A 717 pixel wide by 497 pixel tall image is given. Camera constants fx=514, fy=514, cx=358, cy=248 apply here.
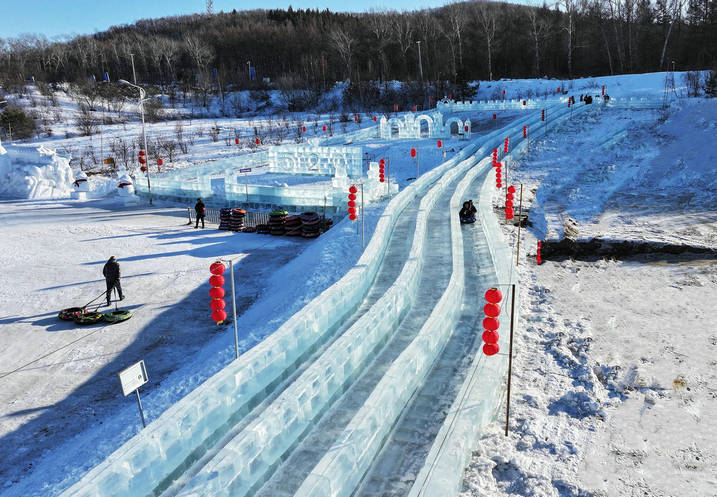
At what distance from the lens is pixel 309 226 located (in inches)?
887

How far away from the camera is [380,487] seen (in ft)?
23.9

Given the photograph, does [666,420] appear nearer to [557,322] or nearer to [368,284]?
[557,322]

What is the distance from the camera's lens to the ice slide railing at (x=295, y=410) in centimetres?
686

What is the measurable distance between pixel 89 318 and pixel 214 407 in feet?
24.3

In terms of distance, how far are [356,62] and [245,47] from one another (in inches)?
1116

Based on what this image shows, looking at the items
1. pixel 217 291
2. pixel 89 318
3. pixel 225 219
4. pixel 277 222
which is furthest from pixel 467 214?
pixel 89 318

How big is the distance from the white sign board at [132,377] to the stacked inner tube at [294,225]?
1522cm

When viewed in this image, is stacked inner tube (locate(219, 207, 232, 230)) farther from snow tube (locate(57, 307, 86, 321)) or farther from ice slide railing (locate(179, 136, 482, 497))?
ice slide railing (locate(179, 136, 482, 497))

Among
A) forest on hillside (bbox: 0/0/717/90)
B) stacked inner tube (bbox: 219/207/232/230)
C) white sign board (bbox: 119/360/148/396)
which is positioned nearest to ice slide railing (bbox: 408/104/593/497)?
white sign board (bbox: 119/360/148/396)

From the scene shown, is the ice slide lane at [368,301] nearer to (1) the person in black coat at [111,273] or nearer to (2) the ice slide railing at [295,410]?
(2) the ice slide railing at [295,410]

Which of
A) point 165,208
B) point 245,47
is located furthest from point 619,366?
point 245,47

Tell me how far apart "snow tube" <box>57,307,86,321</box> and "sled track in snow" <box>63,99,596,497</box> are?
282 inches

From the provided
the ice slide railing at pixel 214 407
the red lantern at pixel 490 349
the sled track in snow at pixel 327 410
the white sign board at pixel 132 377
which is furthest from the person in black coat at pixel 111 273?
the red lantern at pixel 490 349

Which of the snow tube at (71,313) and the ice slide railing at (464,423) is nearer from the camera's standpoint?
the ice slide railing at (464,423)
